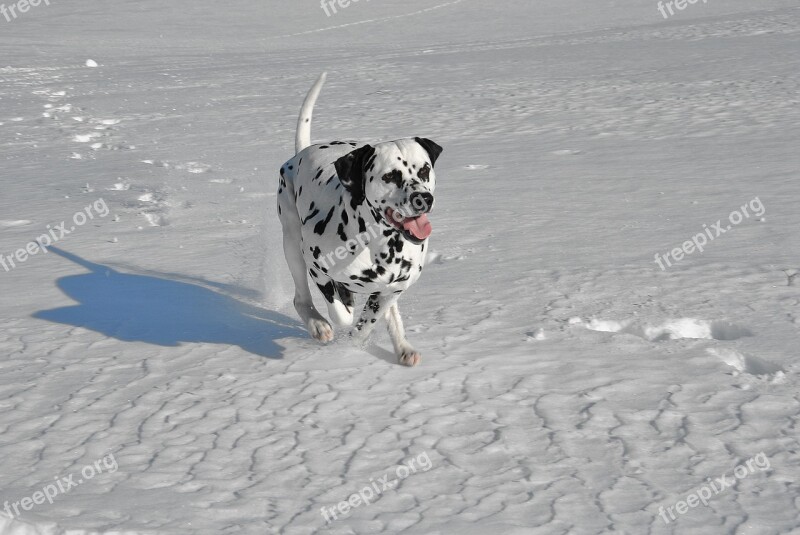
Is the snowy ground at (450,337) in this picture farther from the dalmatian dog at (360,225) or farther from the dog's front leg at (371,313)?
the dalmatian dog at (360,225)

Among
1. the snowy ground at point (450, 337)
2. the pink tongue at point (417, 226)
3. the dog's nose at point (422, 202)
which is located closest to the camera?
the snowy ground at point (450, 337)

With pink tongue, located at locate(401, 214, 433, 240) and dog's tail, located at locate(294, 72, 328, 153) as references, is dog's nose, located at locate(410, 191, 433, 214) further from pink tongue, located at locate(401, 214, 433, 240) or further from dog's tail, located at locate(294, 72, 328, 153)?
dog's tail, located at locate(294, 72, 328, 153)

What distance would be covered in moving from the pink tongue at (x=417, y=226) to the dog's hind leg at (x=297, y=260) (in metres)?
1.02

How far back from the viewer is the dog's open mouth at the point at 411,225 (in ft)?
12.5

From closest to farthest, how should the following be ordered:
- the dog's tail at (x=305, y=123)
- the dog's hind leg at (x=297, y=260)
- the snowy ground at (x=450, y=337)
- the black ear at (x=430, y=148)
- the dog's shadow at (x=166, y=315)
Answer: the snowy ground at (x=450, y=337), the black ear at (x=430, y=148), the dog's hind leg at (x=297, y=260), the dog's shadow at (x=166, y=315), the dog's tail at (x=305, y=123)

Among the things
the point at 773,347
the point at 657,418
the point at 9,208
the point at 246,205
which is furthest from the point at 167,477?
the point at 9,208

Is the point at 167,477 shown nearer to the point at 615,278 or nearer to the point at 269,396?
the point at 269,396

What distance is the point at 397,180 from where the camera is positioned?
3820 millimetres

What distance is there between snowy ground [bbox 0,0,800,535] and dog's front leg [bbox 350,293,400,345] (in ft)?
0.35

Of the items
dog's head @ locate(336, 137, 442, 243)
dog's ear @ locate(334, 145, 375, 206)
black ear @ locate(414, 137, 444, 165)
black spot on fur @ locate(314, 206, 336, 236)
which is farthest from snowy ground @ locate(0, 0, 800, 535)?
black ear @ locate(414, 137, 444, 165)

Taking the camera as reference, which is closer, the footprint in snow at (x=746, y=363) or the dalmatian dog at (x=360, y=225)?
the dalmatian dog at (x=360, y=225)

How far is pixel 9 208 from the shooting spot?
8.25 meters

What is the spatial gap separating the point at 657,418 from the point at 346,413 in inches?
48.8

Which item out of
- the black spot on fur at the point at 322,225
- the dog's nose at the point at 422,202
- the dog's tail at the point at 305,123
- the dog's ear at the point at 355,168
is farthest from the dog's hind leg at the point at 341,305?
the dog's tail at the point at 305,123
